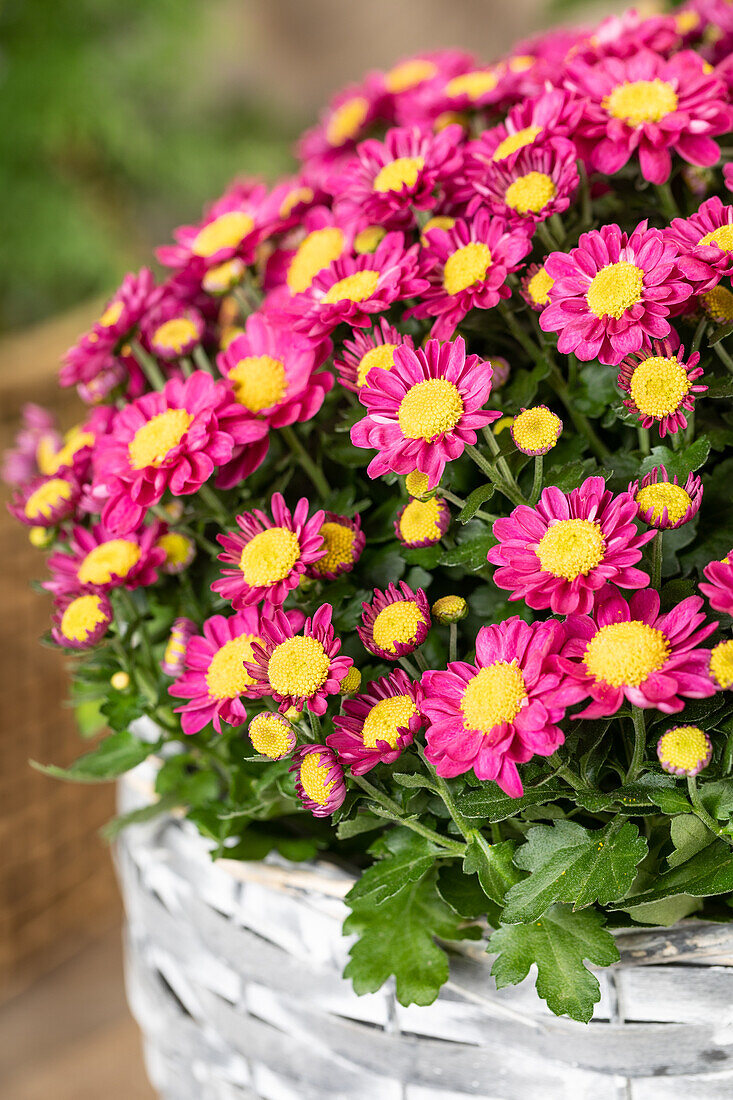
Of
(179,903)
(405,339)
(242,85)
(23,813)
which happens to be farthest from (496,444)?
(242,85)

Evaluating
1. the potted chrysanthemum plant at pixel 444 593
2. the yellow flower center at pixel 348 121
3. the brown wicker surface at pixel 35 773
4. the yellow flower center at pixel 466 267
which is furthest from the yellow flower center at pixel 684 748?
the brown wicker surface at pixel 35 773

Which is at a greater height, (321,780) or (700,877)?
(321,780)

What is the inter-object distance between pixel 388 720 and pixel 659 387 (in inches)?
6.4

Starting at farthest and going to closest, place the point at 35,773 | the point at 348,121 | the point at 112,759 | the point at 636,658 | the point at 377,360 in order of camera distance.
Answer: the point at 35,773, the point at 348,121, the point at 112,759, the point at 377,360, the point at 636,658

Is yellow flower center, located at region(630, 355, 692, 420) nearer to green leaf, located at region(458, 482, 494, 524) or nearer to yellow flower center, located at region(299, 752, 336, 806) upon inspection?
green leaf, located at region(458, 482, 494, 524)

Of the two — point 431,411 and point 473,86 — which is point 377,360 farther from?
point 473,86

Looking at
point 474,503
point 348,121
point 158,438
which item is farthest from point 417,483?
point 348,121

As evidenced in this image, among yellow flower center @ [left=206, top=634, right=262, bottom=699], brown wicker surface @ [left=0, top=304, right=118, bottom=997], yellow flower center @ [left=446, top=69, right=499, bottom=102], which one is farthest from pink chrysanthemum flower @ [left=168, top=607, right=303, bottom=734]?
brown wicker surface @ [left=0, top=304, right=118, bottom=997]

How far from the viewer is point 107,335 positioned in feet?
1.80

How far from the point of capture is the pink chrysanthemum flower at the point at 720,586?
13.3 inches

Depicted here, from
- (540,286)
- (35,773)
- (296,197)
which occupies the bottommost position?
(35,773)

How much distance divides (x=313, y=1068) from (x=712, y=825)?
9.2 inches

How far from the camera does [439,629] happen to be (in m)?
0.49

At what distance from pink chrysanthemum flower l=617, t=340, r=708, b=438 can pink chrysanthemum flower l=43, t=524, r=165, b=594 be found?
0.78 ft
